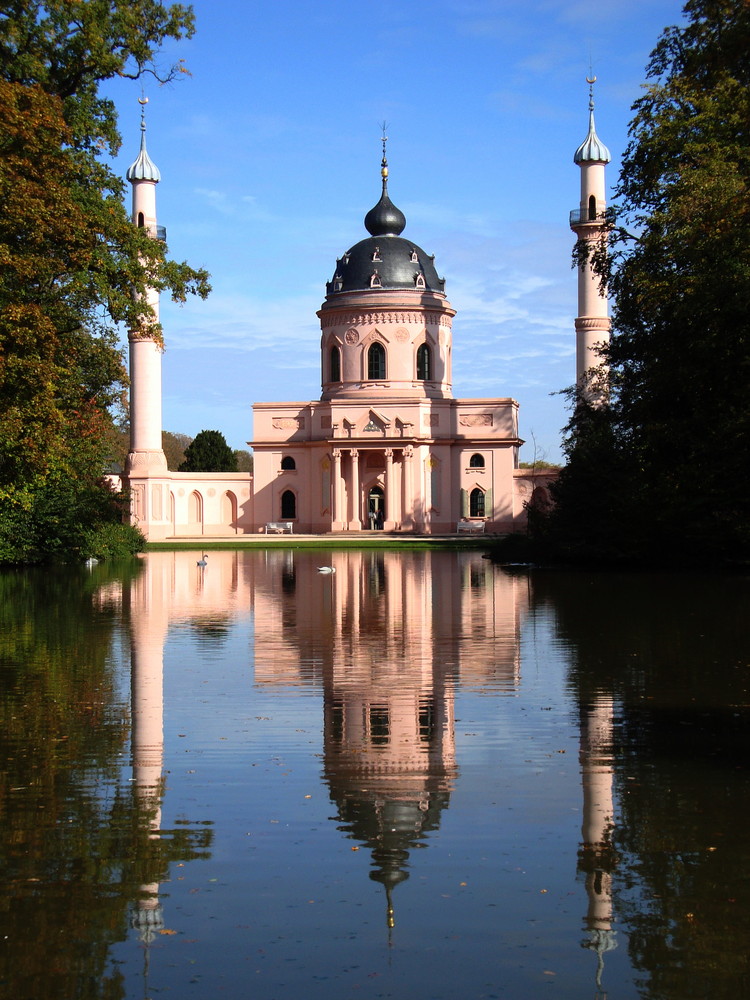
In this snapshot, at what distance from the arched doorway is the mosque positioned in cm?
8

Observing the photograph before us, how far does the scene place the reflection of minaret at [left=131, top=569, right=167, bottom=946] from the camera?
6117mm

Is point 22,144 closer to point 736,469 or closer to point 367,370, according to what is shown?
point 736,469

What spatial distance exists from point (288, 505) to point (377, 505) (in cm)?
516

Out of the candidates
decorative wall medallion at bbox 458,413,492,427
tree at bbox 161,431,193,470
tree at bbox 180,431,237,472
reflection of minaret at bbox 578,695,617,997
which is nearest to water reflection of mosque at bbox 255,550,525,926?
reflection of minaret at bbox 578,695,617,997

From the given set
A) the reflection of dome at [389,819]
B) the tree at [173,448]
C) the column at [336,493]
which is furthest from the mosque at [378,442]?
the reflection of dome at [389,819]

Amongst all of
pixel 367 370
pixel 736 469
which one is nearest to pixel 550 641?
pixel 736 469

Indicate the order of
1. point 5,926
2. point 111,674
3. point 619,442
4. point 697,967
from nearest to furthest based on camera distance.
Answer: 1. point 697,967
2. point 5,926
3. point 111,674
4. point 619,442

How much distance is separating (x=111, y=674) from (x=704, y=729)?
21.7ft

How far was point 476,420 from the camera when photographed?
237 feet

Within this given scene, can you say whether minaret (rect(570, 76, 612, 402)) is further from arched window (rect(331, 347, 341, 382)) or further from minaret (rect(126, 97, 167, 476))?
minaret (rect(126, 97, 167, 476))

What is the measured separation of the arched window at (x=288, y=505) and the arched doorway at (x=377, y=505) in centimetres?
433

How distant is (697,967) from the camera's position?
5367mm

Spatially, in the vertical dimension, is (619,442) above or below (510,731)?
above

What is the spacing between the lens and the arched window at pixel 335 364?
73438 millimetres
